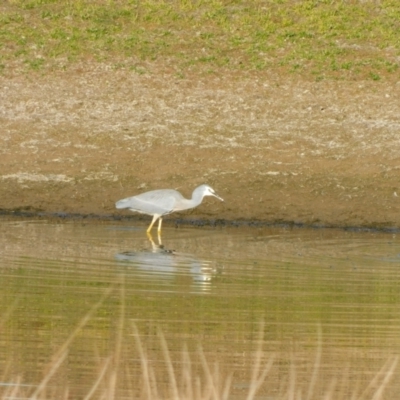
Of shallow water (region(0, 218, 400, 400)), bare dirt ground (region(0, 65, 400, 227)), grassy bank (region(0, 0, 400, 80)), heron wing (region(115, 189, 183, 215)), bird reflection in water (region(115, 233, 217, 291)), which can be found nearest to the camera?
shallow water (region(0, 218, 400, 400))

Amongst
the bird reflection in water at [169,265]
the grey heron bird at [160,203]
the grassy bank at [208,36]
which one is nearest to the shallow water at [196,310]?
the bird reflection in water at [169,265]

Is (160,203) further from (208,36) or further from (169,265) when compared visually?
(208,36)

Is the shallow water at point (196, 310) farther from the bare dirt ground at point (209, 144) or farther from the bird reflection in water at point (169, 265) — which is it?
the bare dirt ground at point (209, 144)

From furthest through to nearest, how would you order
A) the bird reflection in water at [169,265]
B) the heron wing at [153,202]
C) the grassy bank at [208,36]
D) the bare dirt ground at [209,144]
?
the grassy bank at [208,36], the bare dirt ground at [209,144], the heron wing at [153,202], the bird reflection in water at [169,265]

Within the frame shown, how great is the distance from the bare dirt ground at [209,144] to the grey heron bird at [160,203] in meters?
1.09

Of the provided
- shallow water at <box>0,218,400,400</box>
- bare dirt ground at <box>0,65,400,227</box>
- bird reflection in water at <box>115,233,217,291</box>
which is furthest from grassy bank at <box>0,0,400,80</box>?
bird reflection in water at <box>115,233,217,291</box>

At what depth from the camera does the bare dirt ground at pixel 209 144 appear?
61.5 ft

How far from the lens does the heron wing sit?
55.9 feet

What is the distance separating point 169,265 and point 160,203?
3.22 metres

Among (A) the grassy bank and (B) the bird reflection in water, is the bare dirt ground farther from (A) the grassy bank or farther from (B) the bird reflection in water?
(B) the bird reflection in water

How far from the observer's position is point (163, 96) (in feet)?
76.0

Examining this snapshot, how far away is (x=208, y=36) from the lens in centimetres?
2612

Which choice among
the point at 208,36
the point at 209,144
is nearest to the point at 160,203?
the point at 209,144

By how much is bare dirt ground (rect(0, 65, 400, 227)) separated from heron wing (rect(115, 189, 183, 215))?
1.17 m
